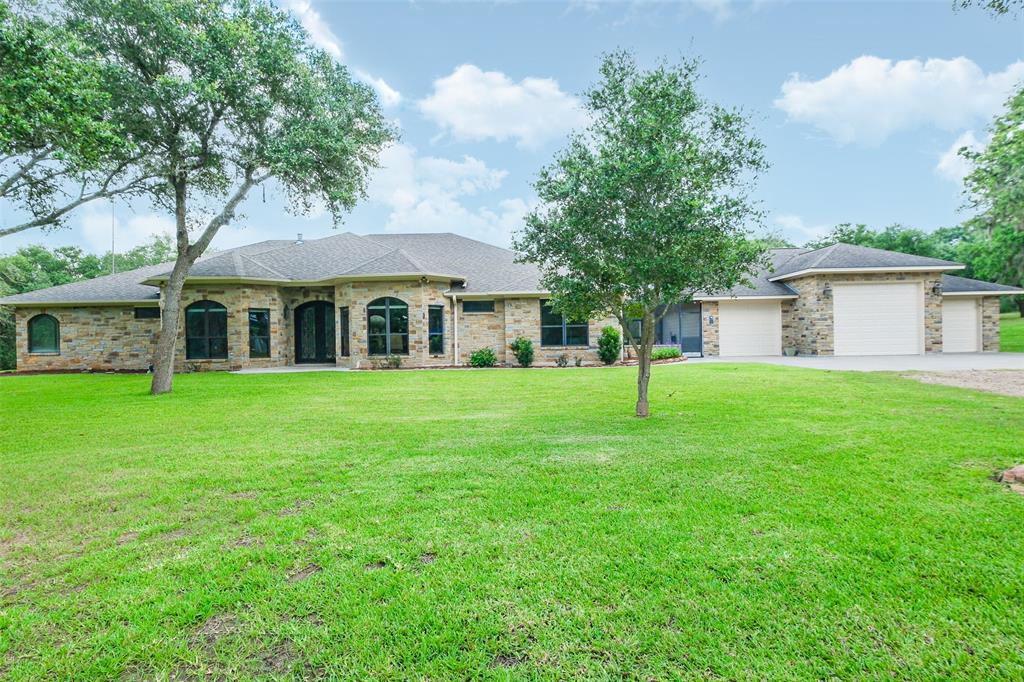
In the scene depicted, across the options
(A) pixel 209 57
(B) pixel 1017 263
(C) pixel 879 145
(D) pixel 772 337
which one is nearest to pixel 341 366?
(A) pixel 209 57

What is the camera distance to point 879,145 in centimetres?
2369

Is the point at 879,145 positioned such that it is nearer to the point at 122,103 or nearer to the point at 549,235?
the point at 549,235

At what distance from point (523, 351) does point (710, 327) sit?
29.5 feet

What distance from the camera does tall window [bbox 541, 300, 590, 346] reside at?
1800 cm

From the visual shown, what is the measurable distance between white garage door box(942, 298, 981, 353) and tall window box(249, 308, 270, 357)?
27069 mm

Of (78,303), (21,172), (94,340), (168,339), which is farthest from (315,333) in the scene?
(21,172)

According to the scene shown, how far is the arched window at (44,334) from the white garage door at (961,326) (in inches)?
1388

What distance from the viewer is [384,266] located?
56.0 ft

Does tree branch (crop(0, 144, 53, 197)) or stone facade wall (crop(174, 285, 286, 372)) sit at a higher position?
tree branch (crop(0, 144, 53, 197))

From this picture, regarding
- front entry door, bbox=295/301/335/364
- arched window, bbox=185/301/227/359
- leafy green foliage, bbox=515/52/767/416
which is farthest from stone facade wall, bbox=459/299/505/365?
leafy green foliage, bbox=515/52/767/416

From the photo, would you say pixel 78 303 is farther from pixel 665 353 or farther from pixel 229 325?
pixel 665 353

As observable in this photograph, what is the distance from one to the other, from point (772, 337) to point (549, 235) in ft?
57.2

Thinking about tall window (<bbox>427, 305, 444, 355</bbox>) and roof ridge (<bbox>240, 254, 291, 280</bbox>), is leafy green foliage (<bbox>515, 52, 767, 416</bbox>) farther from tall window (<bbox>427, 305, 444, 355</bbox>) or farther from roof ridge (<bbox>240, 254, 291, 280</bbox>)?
roof ridge (<bbox>240, 254, 291, 280</bbox>)

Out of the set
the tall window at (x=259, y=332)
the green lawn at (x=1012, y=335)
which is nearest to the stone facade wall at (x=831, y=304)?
the green lawn at (x=1012, y=335)
